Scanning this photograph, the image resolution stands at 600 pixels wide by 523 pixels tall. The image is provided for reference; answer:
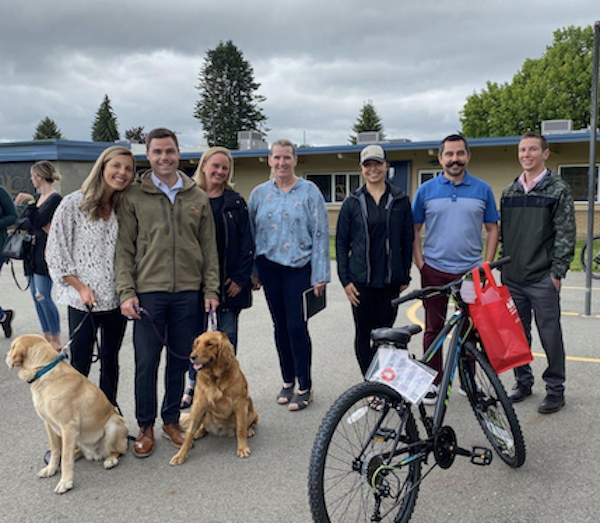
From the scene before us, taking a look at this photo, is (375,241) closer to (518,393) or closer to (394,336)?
(394,336)

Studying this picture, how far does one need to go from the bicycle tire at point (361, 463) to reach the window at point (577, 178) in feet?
60.7

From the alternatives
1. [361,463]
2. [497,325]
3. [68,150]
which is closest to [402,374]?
[361,463]

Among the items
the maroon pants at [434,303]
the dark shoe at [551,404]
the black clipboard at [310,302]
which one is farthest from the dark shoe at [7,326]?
the dark shoe at [551,404]

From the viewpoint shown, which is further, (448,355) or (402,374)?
(448,355)

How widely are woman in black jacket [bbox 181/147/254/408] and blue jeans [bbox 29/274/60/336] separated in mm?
2745

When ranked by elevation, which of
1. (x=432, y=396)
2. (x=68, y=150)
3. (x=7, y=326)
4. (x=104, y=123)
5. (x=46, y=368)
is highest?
(x=104, y=123)

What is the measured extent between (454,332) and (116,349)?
236 centimetres

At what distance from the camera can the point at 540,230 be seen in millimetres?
4203

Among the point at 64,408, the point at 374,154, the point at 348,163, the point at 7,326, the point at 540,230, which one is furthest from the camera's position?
the point at 348,163

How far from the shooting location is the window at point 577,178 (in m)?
18.6

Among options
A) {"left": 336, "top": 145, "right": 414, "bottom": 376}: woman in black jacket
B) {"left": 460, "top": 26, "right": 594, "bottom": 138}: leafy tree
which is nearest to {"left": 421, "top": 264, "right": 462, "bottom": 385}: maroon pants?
{"left": 336, "top": 145, "right": 414, "bottom": 376}: woman in black jacket

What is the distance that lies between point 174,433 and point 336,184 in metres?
19.2

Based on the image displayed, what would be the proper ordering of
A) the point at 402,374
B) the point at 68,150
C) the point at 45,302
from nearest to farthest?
the point at 402,374 → the point at 45,302 → the point at 68,150

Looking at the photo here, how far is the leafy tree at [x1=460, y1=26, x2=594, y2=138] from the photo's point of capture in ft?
132
